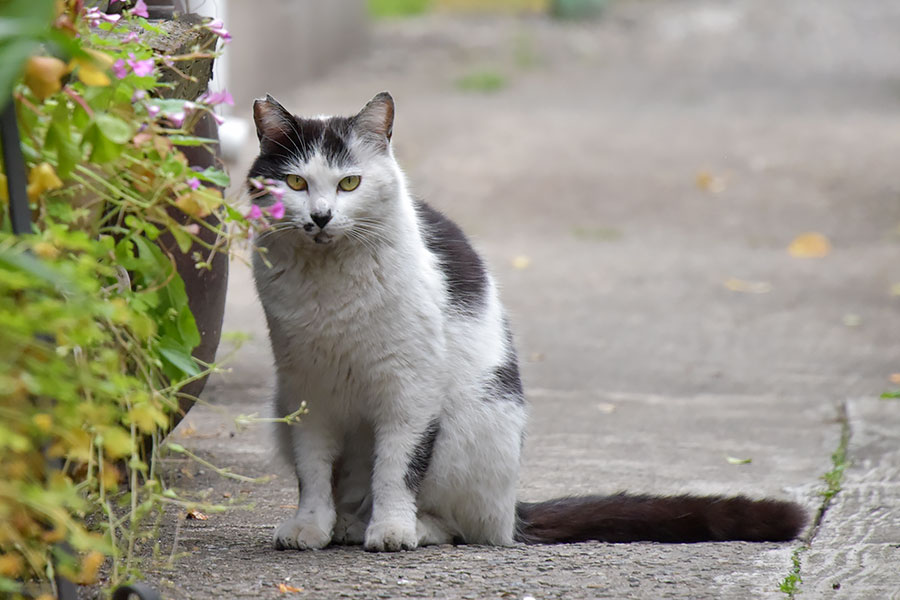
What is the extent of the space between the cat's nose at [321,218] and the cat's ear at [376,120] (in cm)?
29

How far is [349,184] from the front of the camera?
9.28 feet

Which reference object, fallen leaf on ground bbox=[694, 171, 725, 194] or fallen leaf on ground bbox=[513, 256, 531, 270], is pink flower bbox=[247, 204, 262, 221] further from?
→ fallen leaf on ground bbox=[694, 171, 725, 194]

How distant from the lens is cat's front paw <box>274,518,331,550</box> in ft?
9.22

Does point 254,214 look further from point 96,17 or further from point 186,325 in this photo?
point 96,17

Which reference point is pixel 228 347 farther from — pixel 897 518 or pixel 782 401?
pixel 897 518

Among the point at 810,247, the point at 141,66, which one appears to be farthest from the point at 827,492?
the point at 810,247

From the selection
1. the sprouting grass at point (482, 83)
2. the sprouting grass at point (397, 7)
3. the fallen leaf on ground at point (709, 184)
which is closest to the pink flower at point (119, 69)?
the fallen leaf on ground at point (709, 184)

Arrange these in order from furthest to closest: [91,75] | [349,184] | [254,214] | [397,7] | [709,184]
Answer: [397,7] → [709,184] → [349,184] → [254,214] → [91,75]

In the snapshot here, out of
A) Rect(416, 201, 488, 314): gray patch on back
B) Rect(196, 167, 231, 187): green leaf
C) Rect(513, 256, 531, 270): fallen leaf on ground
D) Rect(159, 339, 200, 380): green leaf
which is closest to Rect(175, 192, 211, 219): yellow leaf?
Rect(196, 167, 231, 187): green leaf

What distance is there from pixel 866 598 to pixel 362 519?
1.28m

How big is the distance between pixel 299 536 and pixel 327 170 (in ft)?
3.00

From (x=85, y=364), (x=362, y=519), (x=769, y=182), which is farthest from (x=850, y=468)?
(x=769, y=182)

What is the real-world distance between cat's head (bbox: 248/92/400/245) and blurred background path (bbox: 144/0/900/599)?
0.67m

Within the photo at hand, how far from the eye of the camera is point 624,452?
4086 mm
